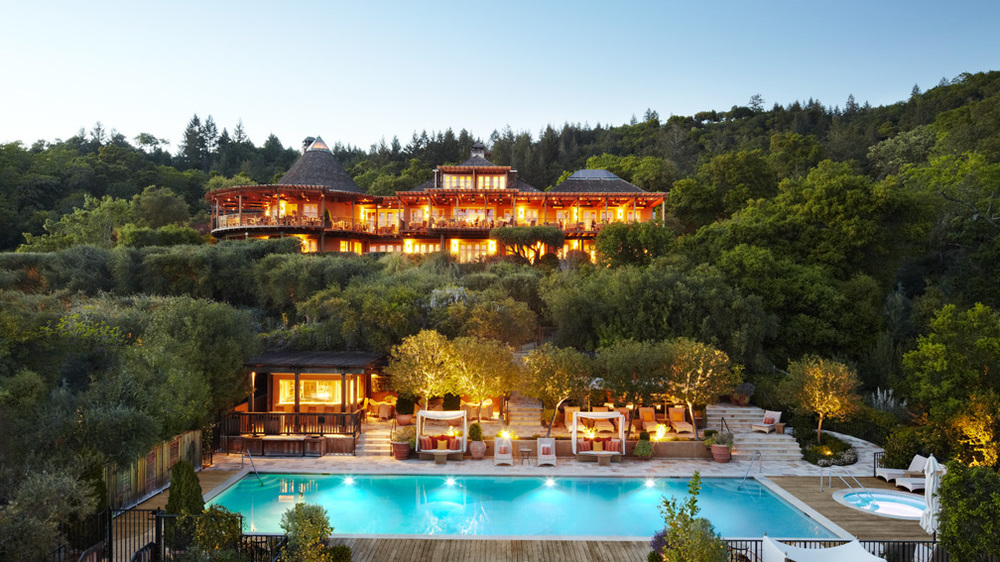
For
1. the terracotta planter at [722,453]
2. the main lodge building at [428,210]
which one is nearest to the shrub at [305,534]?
the terracotta planter at [722,453]

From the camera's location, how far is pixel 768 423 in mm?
19672

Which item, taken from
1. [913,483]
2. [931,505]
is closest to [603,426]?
[913,483]

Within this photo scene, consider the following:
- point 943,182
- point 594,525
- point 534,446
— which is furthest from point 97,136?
point 943,182

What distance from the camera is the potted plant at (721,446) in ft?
56.4

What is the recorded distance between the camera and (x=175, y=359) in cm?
1462

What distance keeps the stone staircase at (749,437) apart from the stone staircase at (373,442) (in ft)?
36.2

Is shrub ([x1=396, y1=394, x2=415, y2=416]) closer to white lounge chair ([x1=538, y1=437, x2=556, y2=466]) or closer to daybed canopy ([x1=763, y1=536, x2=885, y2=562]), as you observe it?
white lounge chair ([x1=538, y1=437, x2=556, y2=466])

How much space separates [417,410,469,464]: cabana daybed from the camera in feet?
56.1

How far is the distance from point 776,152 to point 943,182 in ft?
48.5

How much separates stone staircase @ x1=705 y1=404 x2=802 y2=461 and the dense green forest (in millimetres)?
2197

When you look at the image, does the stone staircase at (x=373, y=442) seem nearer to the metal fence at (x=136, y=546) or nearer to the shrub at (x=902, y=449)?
the metal fence at (x=136, y=546)

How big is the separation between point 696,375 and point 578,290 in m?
7.58

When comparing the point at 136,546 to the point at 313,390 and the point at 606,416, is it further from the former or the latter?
the point at 606,416

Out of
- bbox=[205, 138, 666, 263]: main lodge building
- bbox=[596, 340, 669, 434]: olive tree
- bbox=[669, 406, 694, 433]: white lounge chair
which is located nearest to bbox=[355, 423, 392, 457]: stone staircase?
bbox=[596, 340, 669, 434]: olive tree
